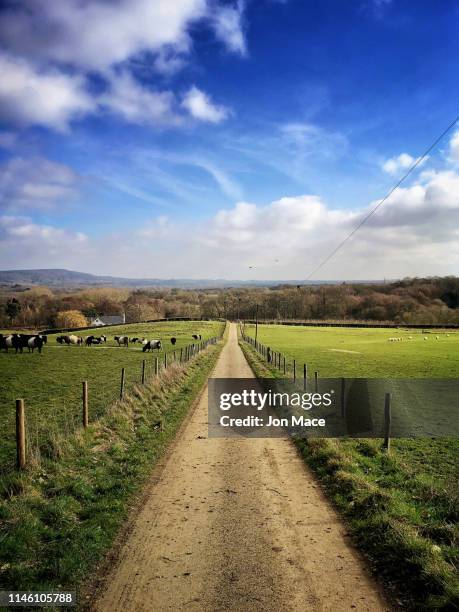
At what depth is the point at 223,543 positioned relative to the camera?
7.66 metres

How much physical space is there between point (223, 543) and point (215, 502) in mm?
1795

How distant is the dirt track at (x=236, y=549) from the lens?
20.1ft

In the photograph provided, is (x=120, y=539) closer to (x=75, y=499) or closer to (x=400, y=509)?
(x=75, y=499)

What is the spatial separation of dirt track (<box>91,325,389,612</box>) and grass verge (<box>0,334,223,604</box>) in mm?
599

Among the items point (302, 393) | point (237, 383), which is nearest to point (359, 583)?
point (302, 393)

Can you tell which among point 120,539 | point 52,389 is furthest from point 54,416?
point 120,539

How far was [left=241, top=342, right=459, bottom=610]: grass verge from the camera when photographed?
21.0 feet

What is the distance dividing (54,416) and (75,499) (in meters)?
9.56

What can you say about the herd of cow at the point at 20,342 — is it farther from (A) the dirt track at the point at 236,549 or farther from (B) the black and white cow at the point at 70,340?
(A) the dirt track at the point at 236,549

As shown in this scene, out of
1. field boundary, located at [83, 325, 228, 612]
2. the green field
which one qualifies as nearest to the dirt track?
field boundary, located at [83, 325, 228, 612]

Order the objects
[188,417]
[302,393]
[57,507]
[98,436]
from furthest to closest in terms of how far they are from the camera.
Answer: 1. [302,393]
2. [188,417]
3. [98,436]
4. [57,507]

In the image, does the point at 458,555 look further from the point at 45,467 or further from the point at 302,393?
the point at 302,393

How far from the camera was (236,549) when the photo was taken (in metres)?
7.45

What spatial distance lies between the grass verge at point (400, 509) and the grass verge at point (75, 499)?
4730 millimetres
